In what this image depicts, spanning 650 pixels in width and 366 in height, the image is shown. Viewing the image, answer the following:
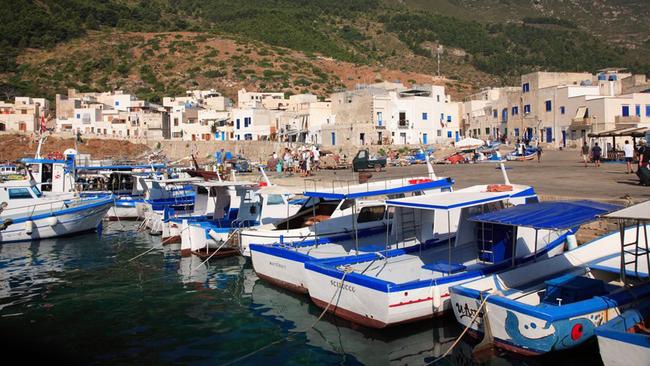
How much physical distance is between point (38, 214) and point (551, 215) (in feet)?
71.9

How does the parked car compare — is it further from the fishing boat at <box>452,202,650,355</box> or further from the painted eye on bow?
the painted eye on bow

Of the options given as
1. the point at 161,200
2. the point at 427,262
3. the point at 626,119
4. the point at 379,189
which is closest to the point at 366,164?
the point at 161,200

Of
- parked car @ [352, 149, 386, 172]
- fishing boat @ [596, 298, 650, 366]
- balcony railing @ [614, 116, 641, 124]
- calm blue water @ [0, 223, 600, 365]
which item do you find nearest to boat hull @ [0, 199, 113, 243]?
calm blue water @ [0, 223, 600, 365]

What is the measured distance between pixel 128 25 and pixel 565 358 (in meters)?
136

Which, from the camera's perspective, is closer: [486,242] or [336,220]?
[486,242]

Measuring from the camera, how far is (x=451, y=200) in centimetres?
1337

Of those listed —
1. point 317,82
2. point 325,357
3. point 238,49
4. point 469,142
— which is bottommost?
point 325,357

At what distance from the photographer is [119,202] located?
32.7 meters

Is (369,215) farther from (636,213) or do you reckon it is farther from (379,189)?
(636,213)

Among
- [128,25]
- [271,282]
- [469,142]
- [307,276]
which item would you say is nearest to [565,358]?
[307,276]

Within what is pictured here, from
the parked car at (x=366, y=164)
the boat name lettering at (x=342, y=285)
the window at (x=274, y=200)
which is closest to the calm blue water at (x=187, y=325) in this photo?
the boat name lettering at (x=342, y=285)

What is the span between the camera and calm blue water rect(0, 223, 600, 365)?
Result: 10.8 metres

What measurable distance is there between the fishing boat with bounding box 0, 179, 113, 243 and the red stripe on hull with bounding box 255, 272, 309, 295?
13748mm

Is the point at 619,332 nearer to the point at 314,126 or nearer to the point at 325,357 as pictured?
the point at 325,357
